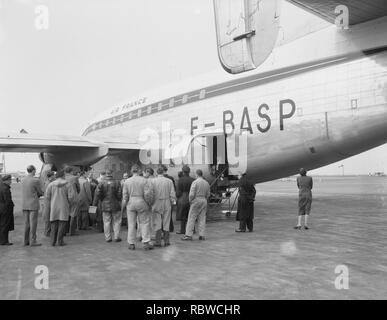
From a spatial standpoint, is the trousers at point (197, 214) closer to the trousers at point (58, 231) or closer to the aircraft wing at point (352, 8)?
the trousers at point (58, 231)

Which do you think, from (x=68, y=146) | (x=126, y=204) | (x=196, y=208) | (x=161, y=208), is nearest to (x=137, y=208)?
(x=126, y=204)

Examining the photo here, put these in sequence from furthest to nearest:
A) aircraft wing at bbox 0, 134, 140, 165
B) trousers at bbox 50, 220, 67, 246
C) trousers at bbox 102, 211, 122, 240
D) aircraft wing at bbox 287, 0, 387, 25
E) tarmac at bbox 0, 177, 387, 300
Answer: aircraft wing at bbox 0, 134, 140, 165 < trousers at bbox 102, 211, 122, 240 < trousers at bbox 50, 220, 67, 246 < aircraft wing at bbox 287, 0, 387, 25 < tarmac at bbox 0, 177, 387, 300

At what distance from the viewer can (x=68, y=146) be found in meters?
13.5

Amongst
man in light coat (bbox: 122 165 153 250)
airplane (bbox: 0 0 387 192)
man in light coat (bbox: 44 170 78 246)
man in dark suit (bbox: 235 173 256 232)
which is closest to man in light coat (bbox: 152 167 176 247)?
man in light coat (bbox: 122 165 153 250)

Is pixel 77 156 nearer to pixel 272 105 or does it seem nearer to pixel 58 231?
pixel 58 231

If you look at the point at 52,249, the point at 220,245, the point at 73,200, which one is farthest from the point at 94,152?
the point at 220,245

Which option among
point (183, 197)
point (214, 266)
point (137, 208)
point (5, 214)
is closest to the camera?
point (214, 266)

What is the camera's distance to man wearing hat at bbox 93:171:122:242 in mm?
9047

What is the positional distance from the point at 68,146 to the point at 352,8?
9651mm

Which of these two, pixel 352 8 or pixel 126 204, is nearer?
pixel 352 8

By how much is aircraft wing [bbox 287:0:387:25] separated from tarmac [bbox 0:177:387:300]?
4.60 m

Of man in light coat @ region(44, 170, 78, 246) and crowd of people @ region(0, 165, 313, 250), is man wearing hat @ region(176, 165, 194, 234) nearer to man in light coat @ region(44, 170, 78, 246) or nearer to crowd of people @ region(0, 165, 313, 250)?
crowd of people @ region(0, 165, 313, 250)
